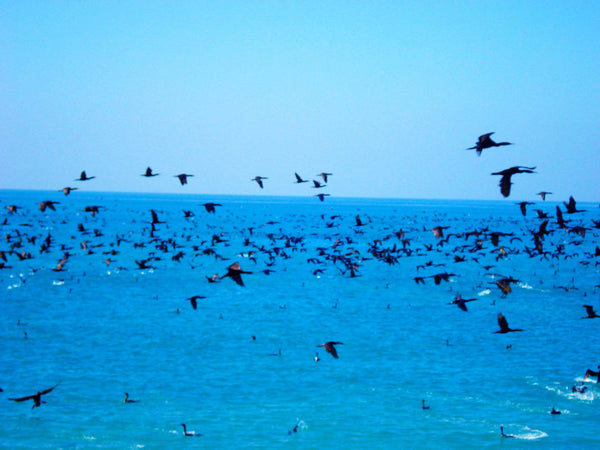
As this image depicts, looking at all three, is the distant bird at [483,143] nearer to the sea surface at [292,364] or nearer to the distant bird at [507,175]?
the distant bird at [507,175]

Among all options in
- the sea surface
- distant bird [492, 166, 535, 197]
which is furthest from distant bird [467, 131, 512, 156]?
the sea surface

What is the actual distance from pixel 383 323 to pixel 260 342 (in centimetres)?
809

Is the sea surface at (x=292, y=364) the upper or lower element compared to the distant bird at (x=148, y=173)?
lower

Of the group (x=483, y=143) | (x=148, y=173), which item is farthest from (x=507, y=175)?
(x=148, y=173)

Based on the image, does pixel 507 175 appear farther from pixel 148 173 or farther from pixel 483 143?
pixel 148 173

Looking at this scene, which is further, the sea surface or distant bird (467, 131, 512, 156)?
the sea surface

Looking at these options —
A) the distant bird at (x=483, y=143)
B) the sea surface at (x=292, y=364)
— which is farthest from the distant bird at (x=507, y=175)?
the sea surface at (x=292, y=364)

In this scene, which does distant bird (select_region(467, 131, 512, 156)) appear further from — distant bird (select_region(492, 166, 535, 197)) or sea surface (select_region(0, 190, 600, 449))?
sea surface (select_region(0, 190, 600, 449))

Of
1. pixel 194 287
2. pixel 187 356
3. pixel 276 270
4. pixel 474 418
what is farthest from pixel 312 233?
pixel 474 418

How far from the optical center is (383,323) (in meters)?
33.7

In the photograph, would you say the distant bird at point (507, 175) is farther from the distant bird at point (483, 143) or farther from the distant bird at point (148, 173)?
the distant bird at point (148, 173)

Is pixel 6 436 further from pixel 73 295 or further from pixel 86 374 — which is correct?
pixel 73 295

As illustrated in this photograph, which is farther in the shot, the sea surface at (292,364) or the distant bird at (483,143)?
the sea surface at (292,364)

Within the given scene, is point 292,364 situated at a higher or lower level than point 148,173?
lower
